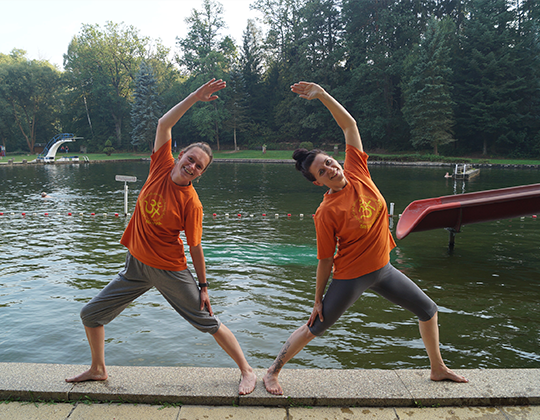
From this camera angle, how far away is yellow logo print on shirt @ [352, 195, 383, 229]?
9.49ft

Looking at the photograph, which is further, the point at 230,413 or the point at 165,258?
the point at 165,258

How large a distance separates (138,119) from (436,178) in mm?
44784

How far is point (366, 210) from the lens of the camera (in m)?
2.92

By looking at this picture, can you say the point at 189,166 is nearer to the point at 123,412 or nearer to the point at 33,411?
the point at 123,412

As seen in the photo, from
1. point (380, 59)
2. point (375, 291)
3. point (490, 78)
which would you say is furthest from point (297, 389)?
point (380, 59)

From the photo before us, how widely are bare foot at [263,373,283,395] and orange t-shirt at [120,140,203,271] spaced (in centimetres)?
106

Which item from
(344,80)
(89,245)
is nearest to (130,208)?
(89,245)

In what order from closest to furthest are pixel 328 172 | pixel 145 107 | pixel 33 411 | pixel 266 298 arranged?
pixel 33 411 → pixel 328 172 → pixel 266 298 → pixel 145 107

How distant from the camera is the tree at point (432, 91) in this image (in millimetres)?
43312

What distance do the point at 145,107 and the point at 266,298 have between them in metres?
57.2

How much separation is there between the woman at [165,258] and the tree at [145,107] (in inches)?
2249

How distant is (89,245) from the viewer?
32.3ft

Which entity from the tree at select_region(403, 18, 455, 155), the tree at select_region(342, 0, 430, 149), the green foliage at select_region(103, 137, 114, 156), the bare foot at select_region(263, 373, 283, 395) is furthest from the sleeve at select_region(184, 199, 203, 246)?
the green foliage at select_region(103, 137, 114, 156)

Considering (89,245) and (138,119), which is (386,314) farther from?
(138,119)
